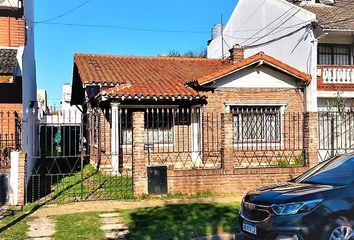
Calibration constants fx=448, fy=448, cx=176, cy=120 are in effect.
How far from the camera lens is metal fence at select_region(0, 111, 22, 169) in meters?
11.4

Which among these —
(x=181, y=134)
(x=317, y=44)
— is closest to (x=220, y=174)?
(x=181, y=134)

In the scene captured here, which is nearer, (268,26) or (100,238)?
(100,238)

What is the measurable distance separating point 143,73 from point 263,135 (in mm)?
5523

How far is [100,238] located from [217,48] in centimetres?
2297

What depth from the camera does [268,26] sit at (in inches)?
910

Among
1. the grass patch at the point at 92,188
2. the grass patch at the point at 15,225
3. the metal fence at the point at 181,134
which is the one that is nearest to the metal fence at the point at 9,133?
the grass patch at the point at 92,188

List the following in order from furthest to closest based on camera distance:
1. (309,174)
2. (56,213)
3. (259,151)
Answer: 1. (259,151)
2. (56,213)
3. (309,174)

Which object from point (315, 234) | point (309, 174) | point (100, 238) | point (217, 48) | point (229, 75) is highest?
point (217, 48)

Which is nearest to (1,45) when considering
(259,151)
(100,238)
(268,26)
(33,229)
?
(33,229)

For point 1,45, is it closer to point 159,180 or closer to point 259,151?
point 159,180

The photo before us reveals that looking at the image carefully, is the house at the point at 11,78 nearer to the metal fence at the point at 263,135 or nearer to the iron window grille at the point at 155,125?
the iron window grille at the point at 155,125

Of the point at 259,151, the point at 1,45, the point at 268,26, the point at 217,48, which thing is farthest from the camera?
the point at 217,48

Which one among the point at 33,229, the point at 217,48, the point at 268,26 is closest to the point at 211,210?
the point at 33,229

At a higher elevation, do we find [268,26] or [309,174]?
[268,26]
